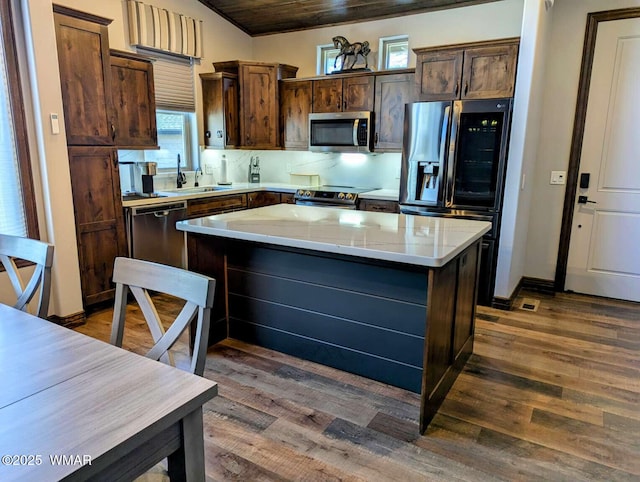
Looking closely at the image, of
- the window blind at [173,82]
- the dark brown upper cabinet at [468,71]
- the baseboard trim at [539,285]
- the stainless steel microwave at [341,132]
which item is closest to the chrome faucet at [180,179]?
the window blind at [173,82]

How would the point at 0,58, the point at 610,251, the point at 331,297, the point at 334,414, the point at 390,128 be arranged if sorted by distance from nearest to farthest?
the point at 334,414 < the point at 331,297 < the point at 0,58 < the point at 610,251 < the point at 390,128

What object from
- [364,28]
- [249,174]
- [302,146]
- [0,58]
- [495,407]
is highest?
[364,28]

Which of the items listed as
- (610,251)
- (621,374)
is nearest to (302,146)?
(610,251)

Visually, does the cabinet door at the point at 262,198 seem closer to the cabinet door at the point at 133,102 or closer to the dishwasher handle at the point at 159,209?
the dishwasher handle at the point at 159,209

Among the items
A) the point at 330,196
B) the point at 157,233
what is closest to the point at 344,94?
the point at 330,196

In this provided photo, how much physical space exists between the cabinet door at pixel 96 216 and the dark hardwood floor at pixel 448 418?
0.54m

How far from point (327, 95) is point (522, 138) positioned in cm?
220

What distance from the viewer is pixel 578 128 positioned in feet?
13.1

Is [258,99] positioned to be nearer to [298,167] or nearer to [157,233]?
[298,167]

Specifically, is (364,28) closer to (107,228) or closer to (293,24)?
(293,24)

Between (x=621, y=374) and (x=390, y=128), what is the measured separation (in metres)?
2.97

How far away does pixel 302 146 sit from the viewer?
515 cm

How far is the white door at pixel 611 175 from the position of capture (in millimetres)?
3799

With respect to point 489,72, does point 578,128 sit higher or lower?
lower
